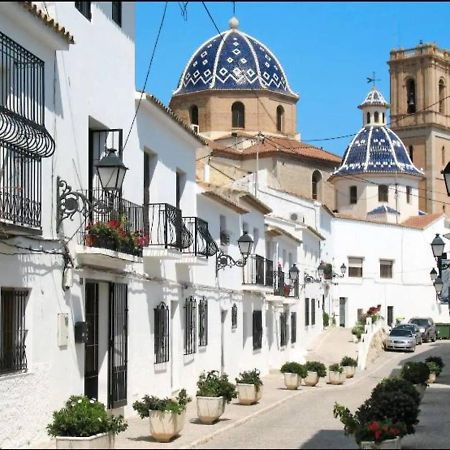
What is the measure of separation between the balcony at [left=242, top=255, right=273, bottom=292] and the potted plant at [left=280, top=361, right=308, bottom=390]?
2725 millimetres

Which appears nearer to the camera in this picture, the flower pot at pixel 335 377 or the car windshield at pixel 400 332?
the flower pot at pixel 335 377

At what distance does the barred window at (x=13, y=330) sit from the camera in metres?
12.8

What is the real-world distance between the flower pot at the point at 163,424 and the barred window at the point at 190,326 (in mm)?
7138

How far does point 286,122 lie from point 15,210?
4664cm

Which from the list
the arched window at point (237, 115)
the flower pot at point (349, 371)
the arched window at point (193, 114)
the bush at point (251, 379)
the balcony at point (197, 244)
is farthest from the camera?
the arched window at point (193, 114)

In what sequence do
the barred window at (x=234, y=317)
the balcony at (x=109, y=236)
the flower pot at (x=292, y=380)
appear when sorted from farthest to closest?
Answer: 1. the barred window at (x=234, y=317)
2. the flower pot at (x=292, y=380)
3. the balcony at (x=109, y=236)

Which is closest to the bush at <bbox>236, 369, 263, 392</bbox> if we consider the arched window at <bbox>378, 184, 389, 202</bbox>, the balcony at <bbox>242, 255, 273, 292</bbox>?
Answer: the balcony at <bbox>242, 255, 273, 292</bbox>

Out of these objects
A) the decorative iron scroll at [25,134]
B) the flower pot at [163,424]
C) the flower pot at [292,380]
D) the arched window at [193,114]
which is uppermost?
the arched window at [193,114]

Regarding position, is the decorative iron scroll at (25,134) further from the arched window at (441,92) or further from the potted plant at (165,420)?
the arched window at (441,92)

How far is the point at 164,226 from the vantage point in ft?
59.8

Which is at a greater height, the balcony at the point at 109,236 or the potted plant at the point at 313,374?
the balcony at the point at 109,236

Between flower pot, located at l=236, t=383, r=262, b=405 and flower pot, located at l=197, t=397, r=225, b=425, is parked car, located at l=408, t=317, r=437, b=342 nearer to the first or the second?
flower pot, located at l=236, t=383, r=262, b=405

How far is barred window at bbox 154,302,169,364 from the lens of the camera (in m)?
19.5

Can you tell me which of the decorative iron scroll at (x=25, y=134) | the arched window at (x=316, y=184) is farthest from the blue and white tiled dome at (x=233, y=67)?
the decorative iron scroll at (x=25, y=134)
